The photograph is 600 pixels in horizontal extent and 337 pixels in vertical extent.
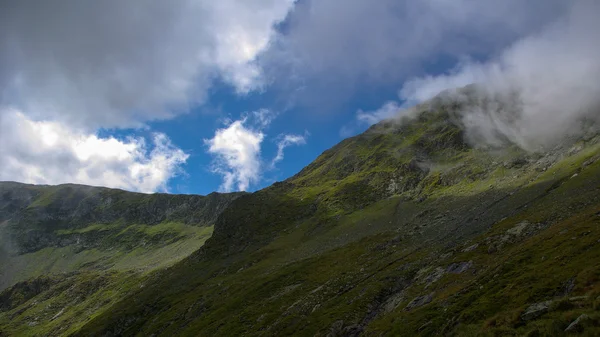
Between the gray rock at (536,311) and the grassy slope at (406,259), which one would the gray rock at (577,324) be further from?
the gray rock at (536,311)

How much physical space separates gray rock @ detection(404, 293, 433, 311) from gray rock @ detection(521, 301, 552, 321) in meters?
16.5

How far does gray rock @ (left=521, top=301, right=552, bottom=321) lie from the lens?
2545cm

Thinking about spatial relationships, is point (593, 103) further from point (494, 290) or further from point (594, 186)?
Result: point (494, 290)

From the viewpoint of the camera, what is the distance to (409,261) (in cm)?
6506

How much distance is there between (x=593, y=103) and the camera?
476 ft

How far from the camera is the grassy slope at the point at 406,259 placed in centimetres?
3372

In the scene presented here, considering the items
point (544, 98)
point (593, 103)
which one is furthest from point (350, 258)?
point (544, 98)

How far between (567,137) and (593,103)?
30.2 meters

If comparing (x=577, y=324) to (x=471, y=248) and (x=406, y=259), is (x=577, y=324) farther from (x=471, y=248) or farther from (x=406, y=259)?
(x=406, y=259)

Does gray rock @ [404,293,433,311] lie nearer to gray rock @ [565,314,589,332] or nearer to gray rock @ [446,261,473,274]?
gray rock @ [446,261,473,274]

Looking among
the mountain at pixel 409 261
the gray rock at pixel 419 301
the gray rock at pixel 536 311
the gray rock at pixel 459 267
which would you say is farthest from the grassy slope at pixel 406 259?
the gray rock at pixel 419 301

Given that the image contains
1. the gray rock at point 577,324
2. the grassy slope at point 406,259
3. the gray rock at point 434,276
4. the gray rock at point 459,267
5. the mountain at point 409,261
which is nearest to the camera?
the gray rock at point 577,324

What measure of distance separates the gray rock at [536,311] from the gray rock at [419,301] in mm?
16531

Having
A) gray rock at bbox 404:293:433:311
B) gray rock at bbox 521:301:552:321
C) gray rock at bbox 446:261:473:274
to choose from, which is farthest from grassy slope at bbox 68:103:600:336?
gray rock at bbox 404:293:433:311
